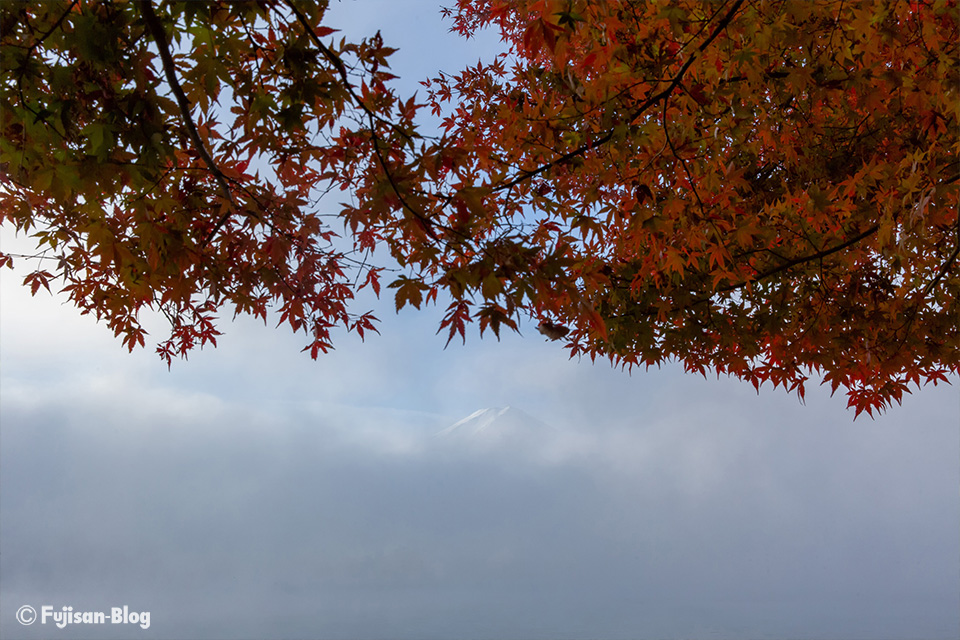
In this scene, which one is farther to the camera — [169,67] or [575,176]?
[575,176]

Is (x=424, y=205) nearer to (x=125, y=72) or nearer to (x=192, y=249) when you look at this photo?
(x=192, y=249)

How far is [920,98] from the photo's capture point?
329cm

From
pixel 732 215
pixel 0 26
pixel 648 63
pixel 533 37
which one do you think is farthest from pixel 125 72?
pixel 732 215

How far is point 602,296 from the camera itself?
4051mm

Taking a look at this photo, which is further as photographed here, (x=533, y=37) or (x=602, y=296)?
(x=602, y=296)

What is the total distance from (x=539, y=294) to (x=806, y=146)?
3.33 metres

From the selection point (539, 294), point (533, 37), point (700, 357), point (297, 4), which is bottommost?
point (539, 294)

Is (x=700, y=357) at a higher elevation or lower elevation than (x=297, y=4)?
lower

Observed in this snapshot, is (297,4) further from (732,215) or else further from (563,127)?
(732,215)

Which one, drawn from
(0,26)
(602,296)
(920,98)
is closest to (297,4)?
(0,26)

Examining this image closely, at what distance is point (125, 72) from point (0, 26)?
0.66m

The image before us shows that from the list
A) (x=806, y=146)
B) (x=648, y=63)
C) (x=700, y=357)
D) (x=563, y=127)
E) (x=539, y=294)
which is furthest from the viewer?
(x=700, y=357)

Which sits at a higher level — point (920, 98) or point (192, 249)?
point (920, 98)

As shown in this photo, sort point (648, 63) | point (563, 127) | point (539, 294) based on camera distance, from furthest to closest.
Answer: point (648, 63) → point (563, 127) → point (539, 294)
